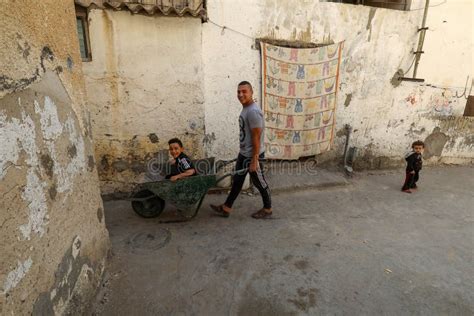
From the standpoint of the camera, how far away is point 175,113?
14.0 ft

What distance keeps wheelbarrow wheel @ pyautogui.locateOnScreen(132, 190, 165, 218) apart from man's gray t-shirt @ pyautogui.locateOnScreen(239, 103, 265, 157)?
131cm

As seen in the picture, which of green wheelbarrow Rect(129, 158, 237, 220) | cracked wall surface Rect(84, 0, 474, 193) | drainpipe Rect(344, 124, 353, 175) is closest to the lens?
green wheelbarrow Rect(129, 158, 237, 220)

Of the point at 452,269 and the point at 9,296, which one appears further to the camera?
the point at 452,269

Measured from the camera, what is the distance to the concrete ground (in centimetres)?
245

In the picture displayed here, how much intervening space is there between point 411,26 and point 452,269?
15.2 feet

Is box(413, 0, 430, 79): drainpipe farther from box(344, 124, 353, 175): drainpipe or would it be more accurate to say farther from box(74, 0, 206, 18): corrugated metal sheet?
box(74, 0, 206, 18): corrugated metal sheet

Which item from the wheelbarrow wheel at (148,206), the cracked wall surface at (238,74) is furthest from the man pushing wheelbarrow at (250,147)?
the cracked wall surface at (238,74)

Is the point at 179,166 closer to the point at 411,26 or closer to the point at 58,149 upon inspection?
the point at 58,149

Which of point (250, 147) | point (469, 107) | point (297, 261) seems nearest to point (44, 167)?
point (250, 147)

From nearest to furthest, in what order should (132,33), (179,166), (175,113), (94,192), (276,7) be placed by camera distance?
1. (94,192)
2. (179,166)
3. (132,33)
4. (175,113)
5. (276,7)

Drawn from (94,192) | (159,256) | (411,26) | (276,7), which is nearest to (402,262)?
(159,256)

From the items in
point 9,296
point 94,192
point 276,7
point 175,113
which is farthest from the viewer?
point 276,7

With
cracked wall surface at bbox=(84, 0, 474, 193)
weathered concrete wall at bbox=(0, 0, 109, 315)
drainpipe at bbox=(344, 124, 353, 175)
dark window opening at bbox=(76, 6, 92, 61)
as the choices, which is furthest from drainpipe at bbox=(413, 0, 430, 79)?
weathered concrete wall at bbox=(0, 0, 109, 315)

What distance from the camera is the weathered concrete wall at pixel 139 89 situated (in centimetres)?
384
